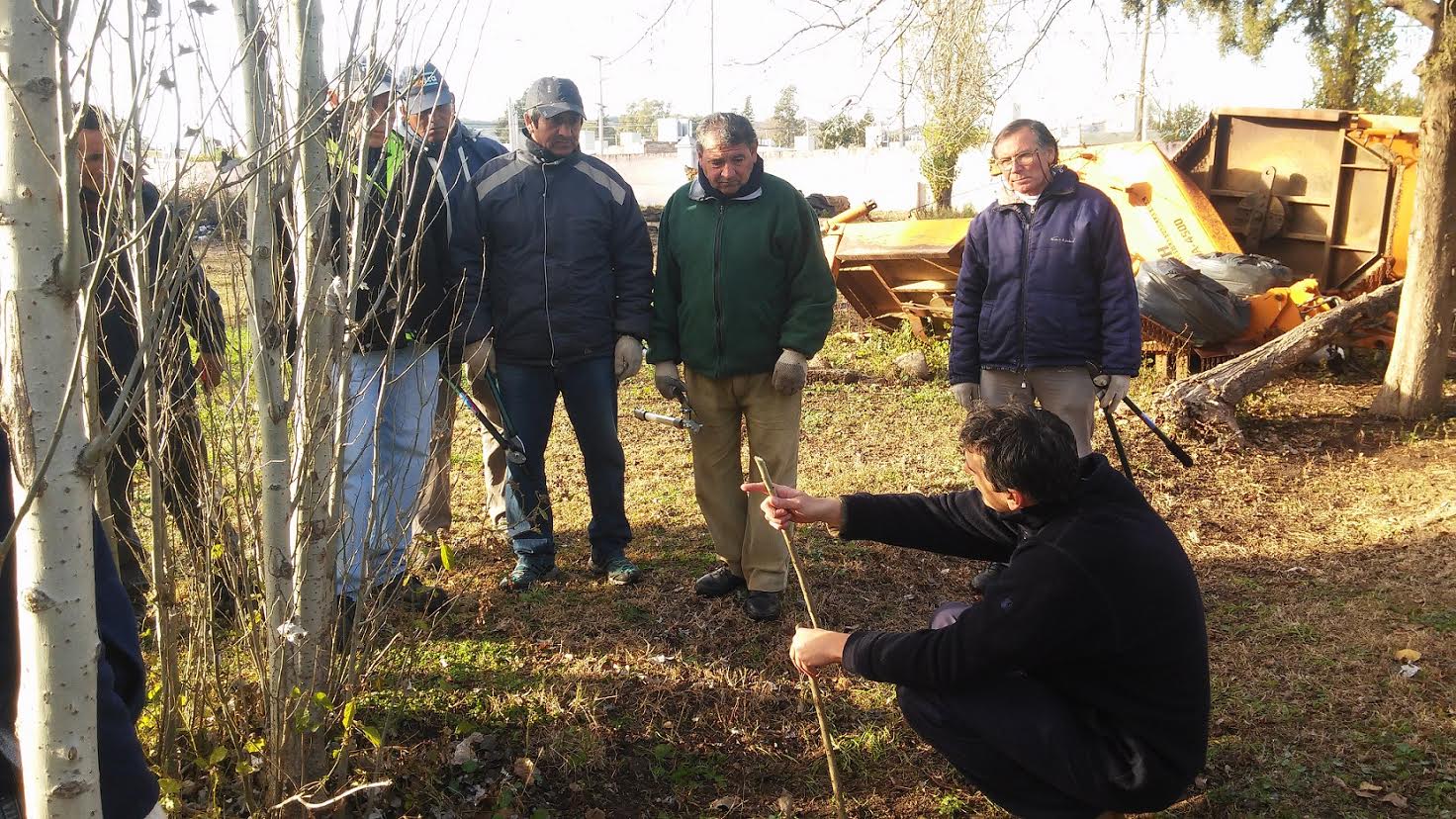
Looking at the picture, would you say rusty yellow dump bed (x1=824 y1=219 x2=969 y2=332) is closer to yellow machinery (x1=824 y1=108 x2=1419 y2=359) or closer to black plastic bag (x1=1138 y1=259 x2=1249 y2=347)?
yellow machinery (x1=824 y1=108 x2=1419 y2=359)

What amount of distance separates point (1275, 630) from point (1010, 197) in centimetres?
192

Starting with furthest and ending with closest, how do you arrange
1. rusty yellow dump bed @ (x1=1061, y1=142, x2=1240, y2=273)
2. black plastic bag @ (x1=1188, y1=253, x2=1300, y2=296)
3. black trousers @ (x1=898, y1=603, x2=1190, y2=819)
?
rusty yellow dump bed @ (x1=1061, y1=142, x2=1240, y2=273) < black plastic bag @ (x1=1188, y1=253, x2=1300, y2=296) < black trousers @ (x1=898, y1=603, x2=1190, y2=819)

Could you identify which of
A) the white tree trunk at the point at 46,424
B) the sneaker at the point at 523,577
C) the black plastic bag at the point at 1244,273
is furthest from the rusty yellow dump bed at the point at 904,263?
the white tree trunk at the point at 46,424

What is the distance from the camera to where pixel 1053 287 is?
426cm

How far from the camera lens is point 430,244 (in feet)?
13.4

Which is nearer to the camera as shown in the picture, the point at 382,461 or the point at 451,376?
the point at 382,461

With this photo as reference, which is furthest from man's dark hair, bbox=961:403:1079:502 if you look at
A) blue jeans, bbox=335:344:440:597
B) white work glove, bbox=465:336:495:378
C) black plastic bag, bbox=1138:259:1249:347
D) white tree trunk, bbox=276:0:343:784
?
black plastic bag, bbox=1138:259:1249:347

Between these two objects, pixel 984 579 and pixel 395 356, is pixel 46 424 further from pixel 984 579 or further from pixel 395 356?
pixel 984 579

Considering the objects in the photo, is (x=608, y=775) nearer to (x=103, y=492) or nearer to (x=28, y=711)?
(x=103, y=492)

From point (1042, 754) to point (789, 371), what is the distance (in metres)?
1.73

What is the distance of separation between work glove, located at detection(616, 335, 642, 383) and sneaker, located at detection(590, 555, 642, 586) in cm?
78

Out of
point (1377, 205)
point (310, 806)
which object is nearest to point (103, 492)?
point (310, 806)

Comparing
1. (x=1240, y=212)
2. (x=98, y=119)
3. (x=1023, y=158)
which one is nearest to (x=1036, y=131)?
(x=1023, y=158)

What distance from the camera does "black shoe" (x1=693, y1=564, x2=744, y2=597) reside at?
4.29 m
